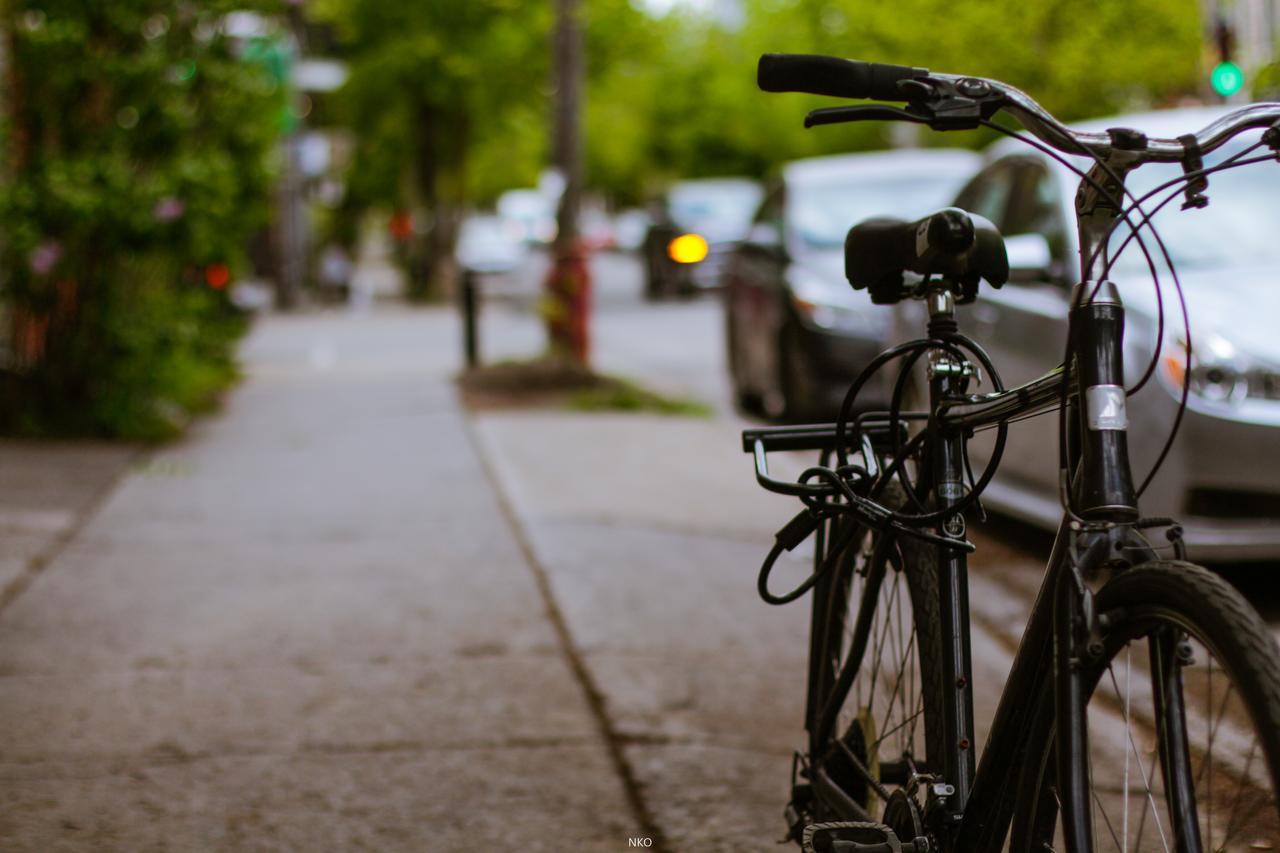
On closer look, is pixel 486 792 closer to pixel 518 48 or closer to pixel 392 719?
pixel 392 719

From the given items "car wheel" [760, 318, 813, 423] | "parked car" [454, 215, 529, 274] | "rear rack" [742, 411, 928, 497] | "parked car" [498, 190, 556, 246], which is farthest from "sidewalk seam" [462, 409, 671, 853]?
"parked car" [498, 190, 556, 246]

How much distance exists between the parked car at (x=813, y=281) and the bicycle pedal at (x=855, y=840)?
7.65 metres

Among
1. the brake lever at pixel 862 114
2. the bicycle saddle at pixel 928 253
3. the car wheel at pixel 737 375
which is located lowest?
the car wheel at pixel 737 375

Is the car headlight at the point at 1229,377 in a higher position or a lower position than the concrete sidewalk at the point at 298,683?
Answer: higher

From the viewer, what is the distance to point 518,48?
35562 mm

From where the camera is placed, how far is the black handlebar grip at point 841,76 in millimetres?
2357

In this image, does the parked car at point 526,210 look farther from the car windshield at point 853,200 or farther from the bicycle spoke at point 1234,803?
the bicycle spoke at point 1234,803

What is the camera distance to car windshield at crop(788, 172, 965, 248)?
11625 mm

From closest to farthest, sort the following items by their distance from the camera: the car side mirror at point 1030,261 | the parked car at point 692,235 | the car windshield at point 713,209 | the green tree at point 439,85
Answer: the car side mirror at point 1030,261, the parked car at point 692,235, the car windshield at point 713,209, the green tree at point 439,85

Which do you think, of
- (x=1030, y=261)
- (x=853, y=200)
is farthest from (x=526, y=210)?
(x=1030, y=261)

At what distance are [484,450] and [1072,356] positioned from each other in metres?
8.64

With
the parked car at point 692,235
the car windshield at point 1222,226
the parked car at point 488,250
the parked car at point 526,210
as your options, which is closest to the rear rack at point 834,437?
the car windshield at point 1222,226

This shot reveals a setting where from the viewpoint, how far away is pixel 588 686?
5191 mm

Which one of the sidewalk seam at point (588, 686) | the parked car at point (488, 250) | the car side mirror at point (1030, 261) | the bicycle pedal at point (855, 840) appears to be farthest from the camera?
the parked car at point (488, 250)
